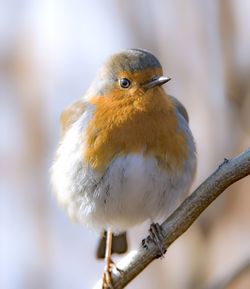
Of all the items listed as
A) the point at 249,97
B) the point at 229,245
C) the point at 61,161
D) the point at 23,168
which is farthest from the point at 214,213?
the point at 23,168

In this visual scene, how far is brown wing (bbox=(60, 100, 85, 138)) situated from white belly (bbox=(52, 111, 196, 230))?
9cm

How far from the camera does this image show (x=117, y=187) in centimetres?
385

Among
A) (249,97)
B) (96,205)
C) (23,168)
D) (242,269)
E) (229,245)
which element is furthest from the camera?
(23,168)

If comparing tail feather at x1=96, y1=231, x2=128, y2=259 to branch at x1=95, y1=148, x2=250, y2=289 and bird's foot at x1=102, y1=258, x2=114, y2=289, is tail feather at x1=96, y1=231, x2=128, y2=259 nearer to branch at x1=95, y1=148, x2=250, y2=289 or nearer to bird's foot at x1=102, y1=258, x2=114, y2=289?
bird's foot at x1=102, y1=258, x2=114, y2=289

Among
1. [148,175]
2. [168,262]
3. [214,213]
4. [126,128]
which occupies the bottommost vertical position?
[168,262]

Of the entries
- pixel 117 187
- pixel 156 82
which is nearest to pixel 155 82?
pixel 156 82

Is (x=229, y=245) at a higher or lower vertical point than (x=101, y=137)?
lower

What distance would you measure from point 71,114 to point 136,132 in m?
0.59

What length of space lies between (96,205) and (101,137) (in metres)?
0.38

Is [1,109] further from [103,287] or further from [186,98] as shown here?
[103,287]

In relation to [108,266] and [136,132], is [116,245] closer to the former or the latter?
[108,266]

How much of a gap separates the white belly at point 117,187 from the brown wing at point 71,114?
0.09m

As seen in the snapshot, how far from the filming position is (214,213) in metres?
4.54

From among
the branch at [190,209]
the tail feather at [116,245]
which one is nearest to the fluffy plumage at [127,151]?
the branch at [190,209]
